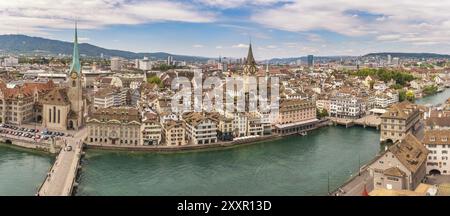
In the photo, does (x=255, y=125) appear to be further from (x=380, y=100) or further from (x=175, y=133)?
(x=380, y=100)

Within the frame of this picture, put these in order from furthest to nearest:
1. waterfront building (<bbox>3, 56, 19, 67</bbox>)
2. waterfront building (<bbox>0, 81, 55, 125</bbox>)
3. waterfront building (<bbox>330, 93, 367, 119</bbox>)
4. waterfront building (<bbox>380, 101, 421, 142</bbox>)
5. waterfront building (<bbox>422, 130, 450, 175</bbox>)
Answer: waterfront building (<bbox>3, 56, 19, 67</bbox>) < waterfront building (<bbox>330, 93, 367, 119</bbox>) < waterfront building (<bbox>0, 81, 55, 125</bbox>) < waterfront building (<bbox>380, 101, 421, 142</bbox>) < waterfront building (<bbox>422, 130, 450, 175</bbox>)

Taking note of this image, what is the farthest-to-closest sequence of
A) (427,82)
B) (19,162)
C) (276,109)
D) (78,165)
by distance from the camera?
(427,82) < (276,109) < (19,162) < (78,165)

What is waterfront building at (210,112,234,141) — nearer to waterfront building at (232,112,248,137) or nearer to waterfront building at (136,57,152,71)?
waterfront building at (232,112,248,137)

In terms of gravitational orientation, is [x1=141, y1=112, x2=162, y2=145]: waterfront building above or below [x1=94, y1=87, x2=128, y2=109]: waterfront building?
below

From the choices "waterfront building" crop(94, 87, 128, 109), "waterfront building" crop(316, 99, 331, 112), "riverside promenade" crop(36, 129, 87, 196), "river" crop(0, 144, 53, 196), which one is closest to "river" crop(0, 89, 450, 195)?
"river" crop(0, 144, 53, 196)

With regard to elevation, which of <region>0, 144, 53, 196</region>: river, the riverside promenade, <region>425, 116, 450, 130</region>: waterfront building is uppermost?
<region>425, 116, 450, 130</region>: waterfront building

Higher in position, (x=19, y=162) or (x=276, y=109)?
(x=276, y=109)
